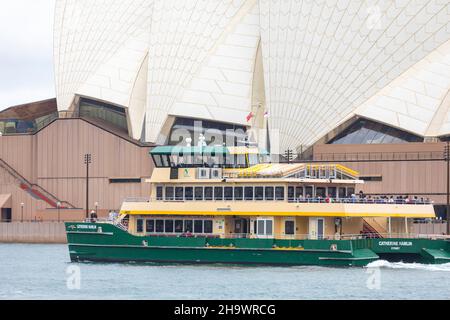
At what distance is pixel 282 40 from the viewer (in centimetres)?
8744

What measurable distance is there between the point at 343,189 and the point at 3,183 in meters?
40.6

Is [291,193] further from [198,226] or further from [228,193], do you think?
[198,226]

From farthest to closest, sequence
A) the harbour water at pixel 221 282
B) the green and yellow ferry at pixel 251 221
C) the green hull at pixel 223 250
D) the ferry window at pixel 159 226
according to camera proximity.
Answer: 1. the ferry window at pixel 159 226
2. the green and yellow ferry at pixel 251 221
3. the green hull at pixel 223 250
4. the harbour water at pixel 221 282

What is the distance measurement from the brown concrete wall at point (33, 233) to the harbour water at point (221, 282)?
25.1 meters

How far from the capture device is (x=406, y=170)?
83562 mm

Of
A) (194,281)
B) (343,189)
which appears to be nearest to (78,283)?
(194,281)

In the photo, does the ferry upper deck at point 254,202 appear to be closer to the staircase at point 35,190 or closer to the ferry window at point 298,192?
the ferry window at point 298,192

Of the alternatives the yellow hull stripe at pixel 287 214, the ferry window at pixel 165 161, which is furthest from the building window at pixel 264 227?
the ferry window at pixel 165 161

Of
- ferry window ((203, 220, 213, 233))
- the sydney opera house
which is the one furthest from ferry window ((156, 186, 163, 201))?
the sydney opera house

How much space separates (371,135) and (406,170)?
12.6 ft

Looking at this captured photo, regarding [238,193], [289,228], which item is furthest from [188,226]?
[289,228]

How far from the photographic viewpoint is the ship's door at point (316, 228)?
58.0 meters

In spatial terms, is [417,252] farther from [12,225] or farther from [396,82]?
[12,225]

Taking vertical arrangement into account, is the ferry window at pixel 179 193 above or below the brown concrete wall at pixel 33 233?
above
